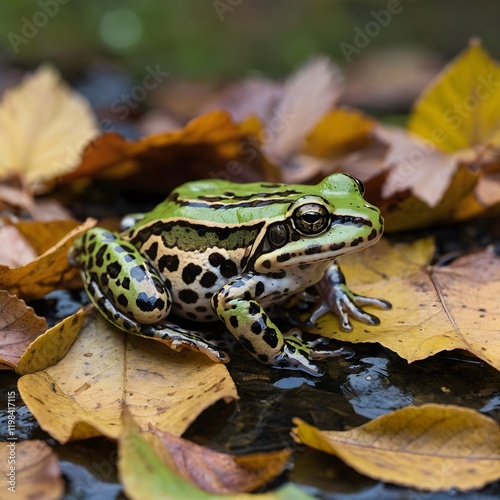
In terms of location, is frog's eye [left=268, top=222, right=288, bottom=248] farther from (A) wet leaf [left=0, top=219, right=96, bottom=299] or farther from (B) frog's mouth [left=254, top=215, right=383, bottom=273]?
(A) wet leaf [left=0, top=219, right=96, bottom=299]

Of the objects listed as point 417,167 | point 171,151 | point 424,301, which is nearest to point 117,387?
point 424,301

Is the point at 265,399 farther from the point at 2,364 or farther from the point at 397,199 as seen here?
the point at 397,199

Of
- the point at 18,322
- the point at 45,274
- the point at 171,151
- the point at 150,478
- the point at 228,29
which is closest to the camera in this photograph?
the point at 150,478

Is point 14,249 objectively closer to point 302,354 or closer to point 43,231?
point 43,231

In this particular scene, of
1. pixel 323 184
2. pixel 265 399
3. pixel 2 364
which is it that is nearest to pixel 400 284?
pixel 323 184

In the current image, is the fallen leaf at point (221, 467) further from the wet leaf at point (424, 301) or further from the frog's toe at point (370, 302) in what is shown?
the frog's toe at point (370, 302)

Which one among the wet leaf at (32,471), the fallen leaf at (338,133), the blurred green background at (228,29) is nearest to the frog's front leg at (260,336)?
the wet leaf at (32,471)
